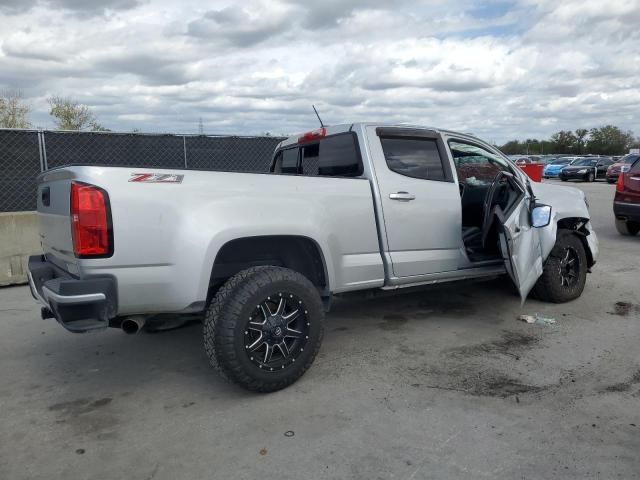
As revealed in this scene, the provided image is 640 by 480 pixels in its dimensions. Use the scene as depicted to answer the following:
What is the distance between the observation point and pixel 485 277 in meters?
5.21

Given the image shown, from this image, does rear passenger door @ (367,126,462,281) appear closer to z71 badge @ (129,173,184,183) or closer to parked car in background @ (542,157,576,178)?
z71 badge @ (129,173,184,183)

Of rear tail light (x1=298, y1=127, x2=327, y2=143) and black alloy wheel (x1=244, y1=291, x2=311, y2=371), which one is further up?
rear tail light (x1=298, y1=127, x2=327, y2=143)

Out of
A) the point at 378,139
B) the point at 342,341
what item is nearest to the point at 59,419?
the point at 342,341

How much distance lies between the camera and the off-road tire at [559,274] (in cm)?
559

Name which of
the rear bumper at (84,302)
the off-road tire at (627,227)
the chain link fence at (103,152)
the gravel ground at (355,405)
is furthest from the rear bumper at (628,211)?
the rear bumper at (84,302)

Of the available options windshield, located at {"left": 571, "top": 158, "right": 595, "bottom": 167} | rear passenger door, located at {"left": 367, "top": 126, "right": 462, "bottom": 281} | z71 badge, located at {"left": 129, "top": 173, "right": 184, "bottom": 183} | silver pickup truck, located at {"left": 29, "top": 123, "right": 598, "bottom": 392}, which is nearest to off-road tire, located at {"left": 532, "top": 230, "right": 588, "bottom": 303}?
silver pickup truck, located at {"left": 29, "top": 123, "right": 598, "bottom": 392}

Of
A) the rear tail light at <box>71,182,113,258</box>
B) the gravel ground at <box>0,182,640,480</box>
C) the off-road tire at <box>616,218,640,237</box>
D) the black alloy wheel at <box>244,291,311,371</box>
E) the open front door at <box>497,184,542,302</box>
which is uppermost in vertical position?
the rear tail light at <box>71,182,113,258</box>

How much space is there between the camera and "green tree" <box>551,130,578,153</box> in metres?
77.9

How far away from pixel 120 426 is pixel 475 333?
123 inches

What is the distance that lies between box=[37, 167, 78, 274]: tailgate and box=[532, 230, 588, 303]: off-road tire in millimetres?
4486

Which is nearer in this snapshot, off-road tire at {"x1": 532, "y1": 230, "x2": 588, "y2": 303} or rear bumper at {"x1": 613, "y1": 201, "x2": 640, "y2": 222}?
off-road tire at {"x1": 532, "y1": 230, "x2": 588, "y2": 303}

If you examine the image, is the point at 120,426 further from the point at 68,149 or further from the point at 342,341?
the point at 68,149

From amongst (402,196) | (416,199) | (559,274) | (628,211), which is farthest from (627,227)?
(402,196)

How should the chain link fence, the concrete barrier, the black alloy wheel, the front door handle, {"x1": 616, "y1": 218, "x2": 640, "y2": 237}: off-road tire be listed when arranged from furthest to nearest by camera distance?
1. {"x1": 616, "y1": 218, "x2": 640, "y2": 237}: off-road tire
2. the chain link fence
3. the concrete barrier
4. the front door handle
5. the black alloy wheel
